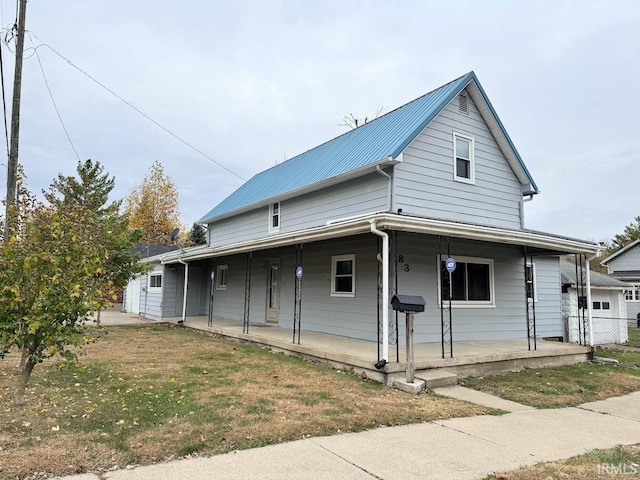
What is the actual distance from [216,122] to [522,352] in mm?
15404

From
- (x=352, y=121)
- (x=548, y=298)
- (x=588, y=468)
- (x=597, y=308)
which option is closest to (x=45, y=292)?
(x=588, y=468)

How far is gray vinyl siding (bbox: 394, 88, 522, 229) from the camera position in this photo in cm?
1021

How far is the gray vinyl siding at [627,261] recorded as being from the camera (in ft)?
91.5

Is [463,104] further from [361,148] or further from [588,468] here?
[588,468]

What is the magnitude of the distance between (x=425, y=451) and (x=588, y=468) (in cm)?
137

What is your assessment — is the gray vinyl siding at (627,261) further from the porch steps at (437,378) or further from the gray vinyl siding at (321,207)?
the porch steps at (437,378)

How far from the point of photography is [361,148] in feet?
38.4

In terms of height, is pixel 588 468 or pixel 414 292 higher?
pixel 414 292

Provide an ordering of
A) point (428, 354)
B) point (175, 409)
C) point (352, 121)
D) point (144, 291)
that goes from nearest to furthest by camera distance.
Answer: point (175, 409) < point (428, 354) < point (144, 291) < point (352, 121)

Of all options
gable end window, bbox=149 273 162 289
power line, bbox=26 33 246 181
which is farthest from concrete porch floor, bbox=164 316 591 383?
gable end window, bbox=149 273 162 289

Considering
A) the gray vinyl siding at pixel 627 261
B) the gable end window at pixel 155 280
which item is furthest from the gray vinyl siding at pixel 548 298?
the gray vinyl siding at pixel 627 261

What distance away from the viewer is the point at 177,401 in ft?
18.2

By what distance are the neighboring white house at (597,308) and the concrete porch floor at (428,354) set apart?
Answer: 4.56 m

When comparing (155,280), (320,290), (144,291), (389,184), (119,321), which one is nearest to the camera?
(389,184)
